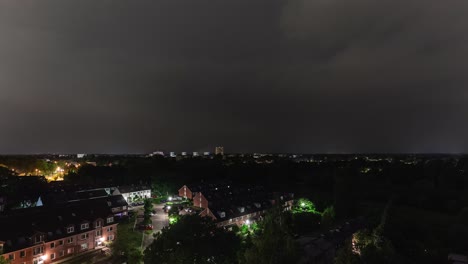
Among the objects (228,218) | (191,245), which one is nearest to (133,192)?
(228,218)

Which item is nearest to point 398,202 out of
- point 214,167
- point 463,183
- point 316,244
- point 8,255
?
point 463,183

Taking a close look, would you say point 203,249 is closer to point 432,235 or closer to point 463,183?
point 432,235

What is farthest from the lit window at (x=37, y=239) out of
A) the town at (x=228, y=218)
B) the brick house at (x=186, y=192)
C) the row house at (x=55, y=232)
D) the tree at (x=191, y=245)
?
the brick house at (x=186, y=192)

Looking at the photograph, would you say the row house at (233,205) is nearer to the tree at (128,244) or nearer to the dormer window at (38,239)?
the tree at (128,244)

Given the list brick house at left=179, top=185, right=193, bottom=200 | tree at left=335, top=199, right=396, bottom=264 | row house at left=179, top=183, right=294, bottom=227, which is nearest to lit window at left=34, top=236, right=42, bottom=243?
row house at left=179, top=183, right=294, bottom=227

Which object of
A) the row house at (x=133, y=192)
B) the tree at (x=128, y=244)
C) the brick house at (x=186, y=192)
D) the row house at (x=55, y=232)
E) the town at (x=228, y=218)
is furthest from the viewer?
the brick house at (x=186, y=192)

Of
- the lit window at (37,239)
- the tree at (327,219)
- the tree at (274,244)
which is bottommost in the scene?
the tree at (327,219)

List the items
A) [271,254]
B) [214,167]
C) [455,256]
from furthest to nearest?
[214,167] < [455,256] < [271,254]

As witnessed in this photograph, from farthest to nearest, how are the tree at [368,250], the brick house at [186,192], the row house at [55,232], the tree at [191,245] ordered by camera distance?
the brick house at [186,192], the row house at [55,232], the tree at [191,245], the tree at [368,250]
